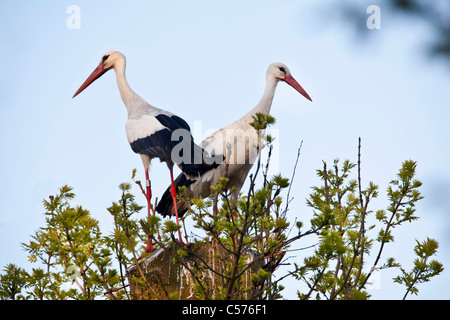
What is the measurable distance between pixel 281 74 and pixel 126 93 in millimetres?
1956

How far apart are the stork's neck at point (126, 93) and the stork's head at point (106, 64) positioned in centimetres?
4

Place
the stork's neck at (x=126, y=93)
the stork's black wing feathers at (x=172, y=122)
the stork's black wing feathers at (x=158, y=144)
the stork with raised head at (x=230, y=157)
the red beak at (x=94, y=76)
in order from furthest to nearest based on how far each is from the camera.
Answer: the red beak at (x=94, y=76) → the stork's neck at (x=126, y=93) → the stork with raised head at (x=230, y=157) → the stork's black wing feathers at (x=172, y=122) → the stork's black wing feathers at (x=158, y=144)

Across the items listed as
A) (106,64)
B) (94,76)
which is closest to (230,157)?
(106,64)

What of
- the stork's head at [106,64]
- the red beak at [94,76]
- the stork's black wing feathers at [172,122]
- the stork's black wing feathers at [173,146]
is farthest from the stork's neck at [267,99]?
the red beak at [94,76]

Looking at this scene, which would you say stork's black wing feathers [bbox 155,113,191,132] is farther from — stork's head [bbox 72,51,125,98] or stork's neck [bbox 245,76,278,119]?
stork's head [bbox 72,51,125,98]

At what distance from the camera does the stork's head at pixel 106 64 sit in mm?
8227

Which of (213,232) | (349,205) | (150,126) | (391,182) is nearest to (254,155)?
(150,126)

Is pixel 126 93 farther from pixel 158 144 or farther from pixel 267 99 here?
pixel 267 99

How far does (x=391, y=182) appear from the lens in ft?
14.0

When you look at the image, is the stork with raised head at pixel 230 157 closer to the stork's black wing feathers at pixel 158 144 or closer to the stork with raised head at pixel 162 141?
the stork with raised head at pixel 162 141

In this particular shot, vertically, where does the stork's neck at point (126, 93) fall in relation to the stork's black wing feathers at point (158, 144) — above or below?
above

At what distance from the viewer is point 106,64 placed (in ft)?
27.4
